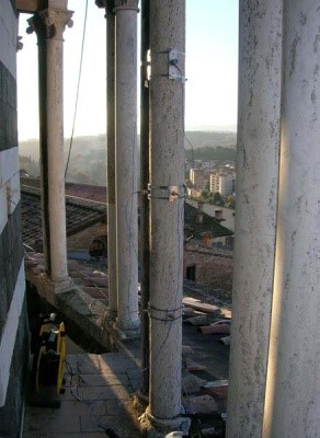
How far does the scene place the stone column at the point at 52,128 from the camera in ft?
25.7

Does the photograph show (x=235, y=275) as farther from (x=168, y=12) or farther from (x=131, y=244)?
(x=131, y=244)

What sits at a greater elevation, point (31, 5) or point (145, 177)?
point (31, 5)

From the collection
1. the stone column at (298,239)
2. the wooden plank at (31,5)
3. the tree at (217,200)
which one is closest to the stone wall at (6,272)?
the stone column at (298,239)

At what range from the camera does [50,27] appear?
7812 millimetres

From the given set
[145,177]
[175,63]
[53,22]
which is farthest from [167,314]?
[53,22]

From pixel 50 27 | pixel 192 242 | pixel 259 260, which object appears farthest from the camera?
pixel 192 242

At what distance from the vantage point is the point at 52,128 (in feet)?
26.7

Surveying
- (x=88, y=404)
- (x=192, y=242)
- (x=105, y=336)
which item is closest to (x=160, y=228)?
(x=88, y=404)

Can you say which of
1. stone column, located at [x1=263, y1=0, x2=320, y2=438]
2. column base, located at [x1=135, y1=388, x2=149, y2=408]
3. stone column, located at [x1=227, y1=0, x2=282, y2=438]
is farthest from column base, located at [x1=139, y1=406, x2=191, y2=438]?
stone column, located at [x1=263, y1=0, x2=320, y2=438]

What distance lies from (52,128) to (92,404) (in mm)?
4512

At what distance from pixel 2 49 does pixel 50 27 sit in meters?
3.98

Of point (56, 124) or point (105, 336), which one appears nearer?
point (105, 336)

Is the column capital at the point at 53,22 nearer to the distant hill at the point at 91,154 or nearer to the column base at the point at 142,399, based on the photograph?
the column base at the point at 142,399

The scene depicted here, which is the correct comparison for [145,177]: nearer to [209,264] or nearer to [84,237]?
[84,237]
